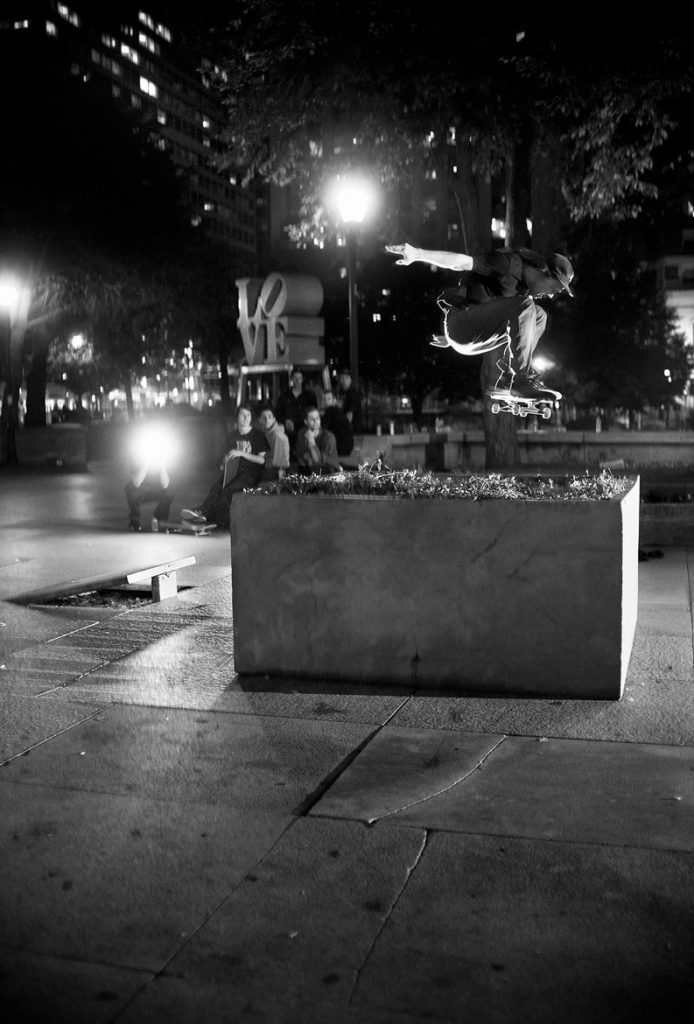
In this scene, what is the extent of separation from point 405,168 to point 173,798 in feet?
60.9

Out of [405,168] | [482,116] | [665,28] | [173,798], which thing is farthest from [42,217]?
[173,798]

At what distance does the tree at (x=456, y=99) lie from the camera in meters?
16.3

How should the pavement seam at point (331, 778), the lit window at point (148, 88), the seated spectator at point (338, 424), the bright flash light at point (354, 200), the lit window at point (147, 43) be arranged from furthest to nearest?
the lit window at point (148, 88) → the lit window at point (147, 43) → the bright flash light at point (354, 200) → the seated spectator at point (338, 424) → the pavement seam at point (331, 778)

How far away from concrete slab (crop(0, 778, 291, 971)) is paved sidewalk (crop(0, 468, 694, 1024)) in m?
0.01

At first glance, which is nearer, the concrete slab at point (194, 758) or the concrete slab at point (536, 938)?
the concrete slab at point (536, 938)

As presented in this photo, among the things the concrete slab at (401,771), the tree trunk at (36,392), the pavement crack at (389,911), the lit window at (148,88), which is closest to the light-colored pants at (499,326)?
the concrete slab at (401,771)

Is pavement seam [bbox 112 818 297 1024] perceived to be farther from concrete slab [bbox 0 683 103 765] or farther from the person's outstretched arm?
the person's outstretched arm

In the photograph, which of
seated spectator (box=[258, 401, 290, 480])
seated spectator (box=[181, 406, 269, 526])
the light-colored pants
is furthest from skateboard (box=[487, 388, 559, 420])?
seated spectator (box=[258, 401, 290, 480])

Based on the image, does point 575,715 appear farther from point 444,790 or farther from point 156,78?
point 156,78

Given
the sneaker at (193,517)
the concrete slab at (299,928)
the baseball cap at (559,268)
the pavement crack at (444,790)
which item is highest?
the baseball cap at (559,268)

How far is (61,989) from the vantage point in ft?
11.3

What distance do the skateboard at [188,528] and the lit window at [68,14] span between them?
159575 mm

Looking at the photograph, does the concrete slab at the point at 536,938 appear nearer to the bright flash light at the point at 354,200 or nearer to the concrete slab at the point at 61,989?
the concrete slab at the point at 61,989

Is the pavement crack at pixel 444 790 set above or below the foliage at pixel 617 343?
below
